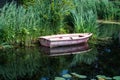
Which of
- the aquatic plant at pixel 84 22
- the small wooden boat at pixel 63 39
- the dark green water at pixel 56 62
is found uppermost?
the aquatic plant at pixel 84 22

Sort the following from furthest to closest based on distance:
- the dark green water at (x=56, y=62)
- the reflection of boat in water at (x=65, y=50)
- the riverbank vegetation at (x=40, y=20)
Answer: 1. the riverbank vegetation at (x=40, y=20)
2. the reflection of boat in water at (x=65, y=50)
3. the dark green water at (x=56, y=62)

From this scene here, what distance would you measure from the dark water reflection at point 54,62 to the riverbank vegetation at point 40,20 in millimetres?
691

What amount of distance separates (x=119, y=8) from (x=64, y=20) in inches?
297

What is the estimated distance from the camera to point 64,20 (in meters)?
13.7

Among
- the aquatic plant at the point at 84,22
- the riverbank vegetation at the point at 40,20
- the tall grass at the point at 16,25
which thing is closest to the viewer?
the tall grass at the point at 16,25

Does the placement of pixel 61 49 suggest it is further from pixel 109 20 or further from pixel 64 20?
pixel 109 20

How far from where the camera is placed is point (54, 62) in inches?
389

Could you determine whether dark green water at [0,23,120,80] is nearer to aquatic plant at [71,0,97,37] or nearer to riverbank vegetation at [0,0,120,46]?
riverbank vegetation at [0,0,120,46]

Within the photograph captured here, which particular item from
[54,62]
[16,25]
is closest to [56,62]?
[54,62]

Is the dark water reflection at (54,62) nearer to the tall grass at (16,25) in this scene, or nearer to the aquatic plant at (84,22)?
the tall grass at (16,25)

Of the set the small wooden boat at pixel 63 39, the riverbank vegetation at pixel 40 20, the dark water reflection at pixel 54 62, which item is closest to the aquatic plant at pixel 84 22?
the riverbank vegetation at pixel 40 20

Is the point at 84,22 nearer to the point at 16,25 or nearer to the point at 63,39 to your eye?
the point at 63,39

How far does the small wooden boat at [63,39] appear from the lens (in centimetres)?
1163

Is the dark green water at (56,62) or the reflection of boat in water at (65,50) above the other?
the reflection of boat in water at (65,50)
